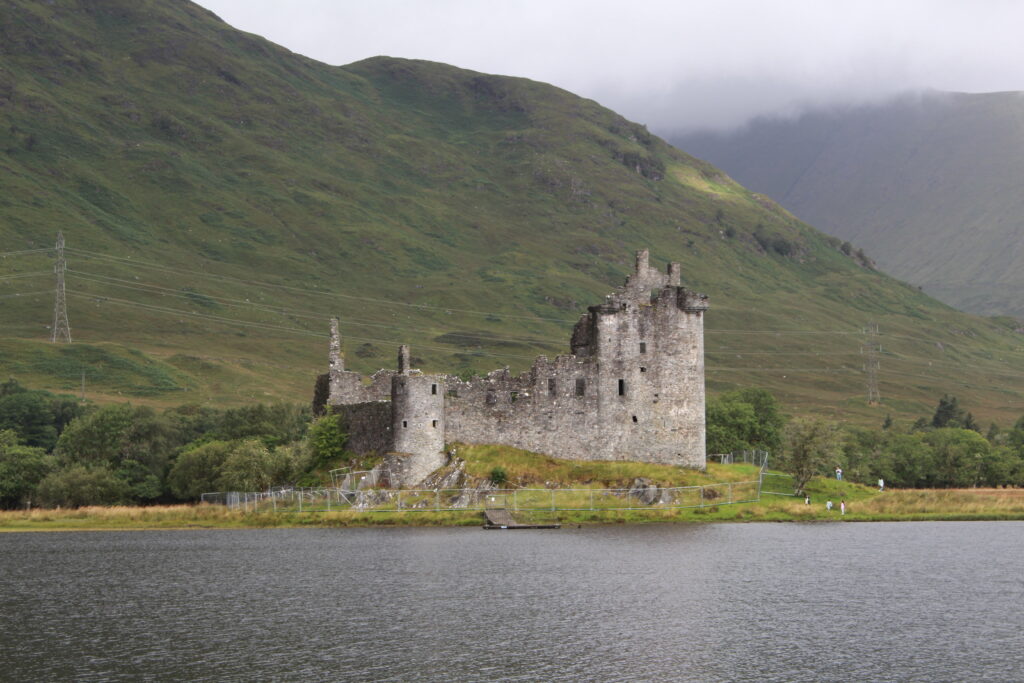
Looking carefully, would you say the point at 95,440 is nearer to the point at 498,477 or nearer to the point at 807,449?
the point at 498,477

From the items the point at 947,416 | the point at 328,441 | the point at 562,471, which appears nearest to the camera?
→ the point at 562,471

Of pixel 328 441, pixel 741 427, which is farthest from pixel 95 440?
pixel 741 427

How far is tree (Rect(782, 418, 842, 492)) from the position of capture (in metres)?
80.4

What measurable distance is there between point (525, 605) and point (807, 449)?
37918mm

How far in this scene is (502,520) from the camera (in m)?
72.4

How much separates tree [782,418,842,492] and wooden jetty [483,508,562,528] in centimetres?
1926

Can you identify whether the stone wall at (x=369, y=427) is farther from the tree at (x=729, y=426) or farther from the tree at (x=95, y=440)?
the tree at (x=729, y=426)

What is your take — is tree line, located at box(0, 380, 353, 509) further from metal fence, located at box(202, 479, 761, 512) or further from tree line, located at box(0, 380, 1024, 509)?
metal fence, located at box(202, 479, 761, 512)

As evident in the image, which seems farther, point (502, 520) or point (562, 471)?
point (562, 471)

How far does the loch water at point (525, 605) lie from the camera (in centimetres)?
3762

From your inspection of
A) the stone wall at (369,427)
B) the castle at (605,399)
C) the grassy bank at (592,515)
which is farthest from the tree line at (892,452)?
the stone wall at (369,427)

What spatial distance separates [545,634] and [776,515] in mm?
36280

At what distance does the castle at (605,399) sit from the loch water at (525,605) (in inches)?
351

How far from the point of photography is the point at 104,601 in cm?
5069
